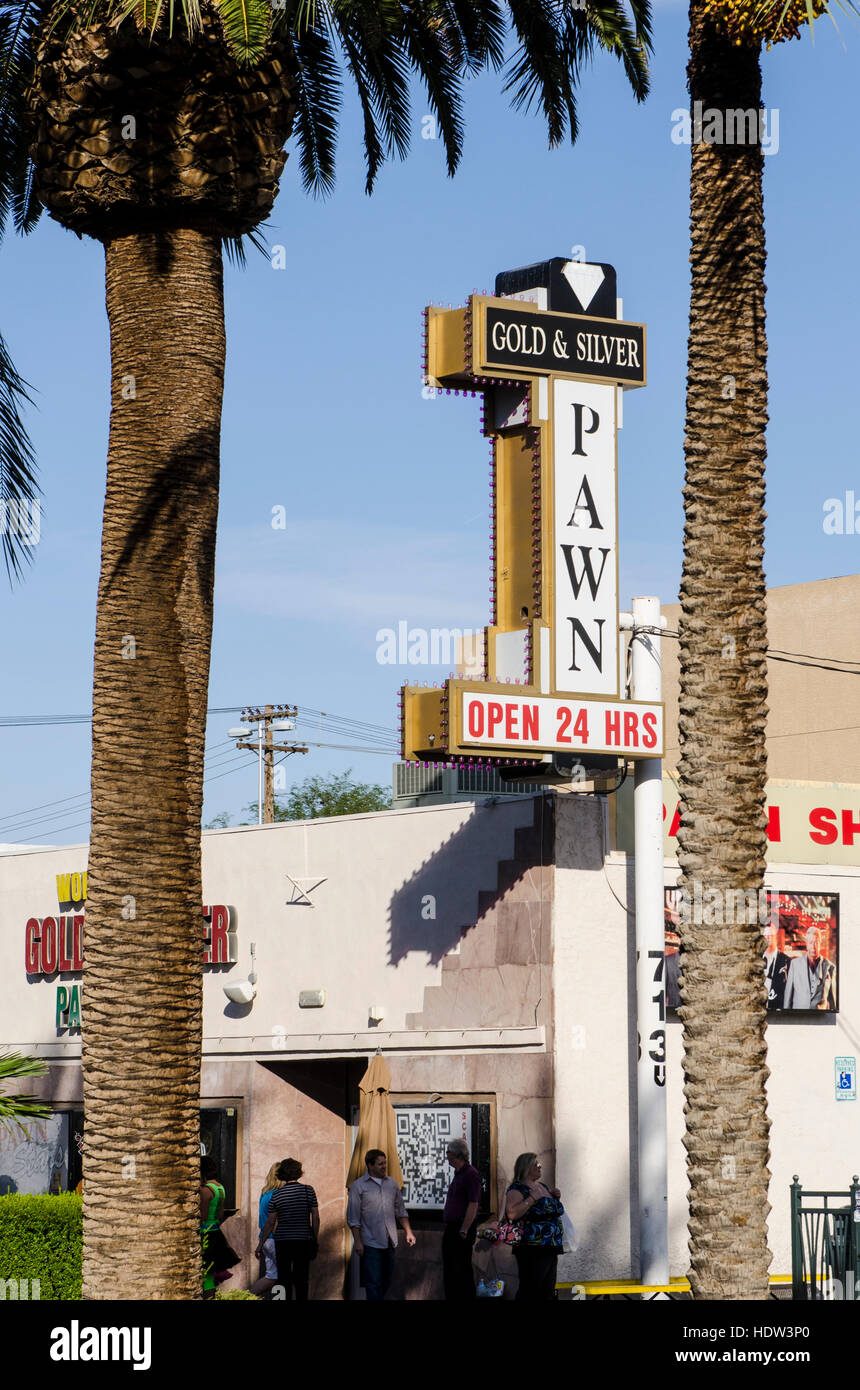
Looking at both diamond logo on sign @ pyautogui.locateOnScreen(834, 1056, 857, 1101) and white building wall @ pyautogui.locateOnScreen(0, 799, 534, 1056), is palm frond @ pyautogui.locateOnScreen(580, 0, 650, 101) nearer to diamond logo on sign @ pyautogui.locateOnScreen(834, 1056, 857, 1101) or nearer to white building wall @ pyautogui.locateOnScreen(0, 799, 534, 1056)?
white building wall @ pyautogui.locateOnScreen(0, 799, 534, 1056)

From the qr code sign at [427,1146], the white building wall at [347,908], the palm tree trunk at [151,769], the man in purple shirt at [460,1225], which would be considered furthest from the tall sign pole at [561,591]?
the palm tree trunk at [151,769]

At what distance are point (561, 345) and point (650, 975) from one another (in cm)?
650

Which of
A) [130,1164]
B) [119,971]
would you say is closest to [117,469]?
[119,971]

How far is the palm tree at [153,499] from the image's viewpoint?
11000 mm

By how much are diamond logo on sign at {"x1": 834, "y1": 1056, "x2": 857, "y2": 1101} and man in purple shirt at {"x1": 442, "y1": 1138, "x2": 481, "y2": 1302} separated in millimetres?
4486

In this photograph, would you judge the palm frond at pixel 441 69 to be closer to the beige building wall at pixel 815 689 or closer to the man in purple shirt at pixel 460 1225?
the man in purple shirt at pixel 460 1225

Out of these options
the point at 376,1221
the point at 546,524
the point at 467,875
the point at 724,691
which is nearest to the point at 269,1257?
the point at 376,1221

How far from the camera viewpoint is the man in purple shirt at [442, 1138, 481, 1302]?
17656 millimetres

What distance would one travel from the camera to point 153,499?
11930mm

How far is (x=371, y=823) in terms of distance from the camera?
21.0 meters

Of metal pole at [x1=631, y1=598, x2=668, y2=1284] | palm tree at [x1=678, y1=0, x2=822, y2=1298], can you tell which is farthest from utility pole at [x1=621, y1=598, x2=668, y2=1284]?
palm tree at [x1=678, y1=0, x2=822, y2=1298]

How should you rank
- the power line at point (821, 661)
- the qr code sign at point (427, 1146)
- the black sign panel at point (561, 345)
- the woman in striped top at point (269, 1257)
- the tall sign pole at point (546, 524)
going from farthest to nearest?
the power line at point (821, 661)
the black sign panel at point (561, 345)
the qr code sign at point (427, 1146)
the tall sign pole at point (546, 524)
the woman in striped top at point (269, 1257)

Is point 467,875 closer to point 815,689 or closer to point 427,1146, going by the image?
point 427,1146

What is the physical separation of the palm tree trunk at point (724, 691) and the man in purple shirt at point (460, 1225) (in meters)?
6.23
